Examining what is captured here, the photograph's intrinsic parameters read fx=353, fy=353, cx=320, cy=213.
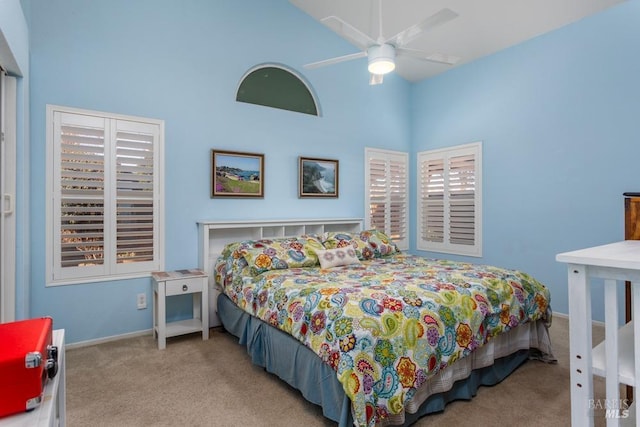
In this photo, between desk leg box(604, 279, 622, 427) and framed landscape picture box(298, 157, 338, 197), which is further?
framed landscape picture box(298, 157, 338, 197)

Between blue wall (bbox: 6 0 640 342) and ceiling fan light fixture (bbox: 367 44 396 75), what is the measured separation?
5.30 feet

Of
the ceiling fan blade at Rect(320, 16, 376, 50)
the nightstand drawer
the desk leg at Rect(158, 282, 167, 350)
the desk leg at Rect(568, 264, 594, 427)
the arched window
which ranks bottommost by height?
the desk leg at Rect(158, 282, 167, 350)

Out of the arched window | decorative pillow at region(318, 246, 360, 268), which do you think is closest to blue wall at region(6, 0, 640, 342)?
the arched window

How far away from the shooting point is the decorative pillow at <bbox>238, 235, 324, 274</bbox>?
3029 millimetres

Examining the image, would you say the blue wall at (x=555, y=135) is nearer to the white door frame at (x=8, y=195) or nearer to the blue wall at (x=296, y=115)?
the blue wall at (x=296, y=115)

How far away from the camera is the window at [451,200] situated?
4.53 metres

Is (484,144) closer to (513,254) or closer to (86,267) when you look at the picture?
(513,254)

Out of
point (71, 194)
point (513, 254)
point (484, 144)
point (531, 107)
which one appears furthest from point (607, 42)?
point (71, 194)

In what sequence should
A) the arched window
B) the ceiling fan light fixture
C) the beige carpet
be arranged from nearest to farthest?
the beige carpet < the ceiling fan light fixture < the arched window

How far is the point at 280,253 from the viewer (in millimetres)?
3174

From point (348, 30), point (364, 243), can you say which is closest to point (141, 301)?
point (364, 243)

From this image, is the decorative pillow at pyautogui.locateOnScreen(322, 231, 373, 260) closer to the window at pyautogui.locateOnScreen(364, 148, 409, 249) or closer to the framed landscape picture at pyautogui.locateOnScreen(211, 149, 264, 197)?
the framed landscape picture at pyautogui.locateOnScreen(211, 149, 264, 197)

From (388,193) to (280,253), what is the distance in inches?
94.8

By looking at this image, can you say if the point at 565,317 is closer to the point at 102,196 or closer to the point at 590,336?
the point at 590,336
